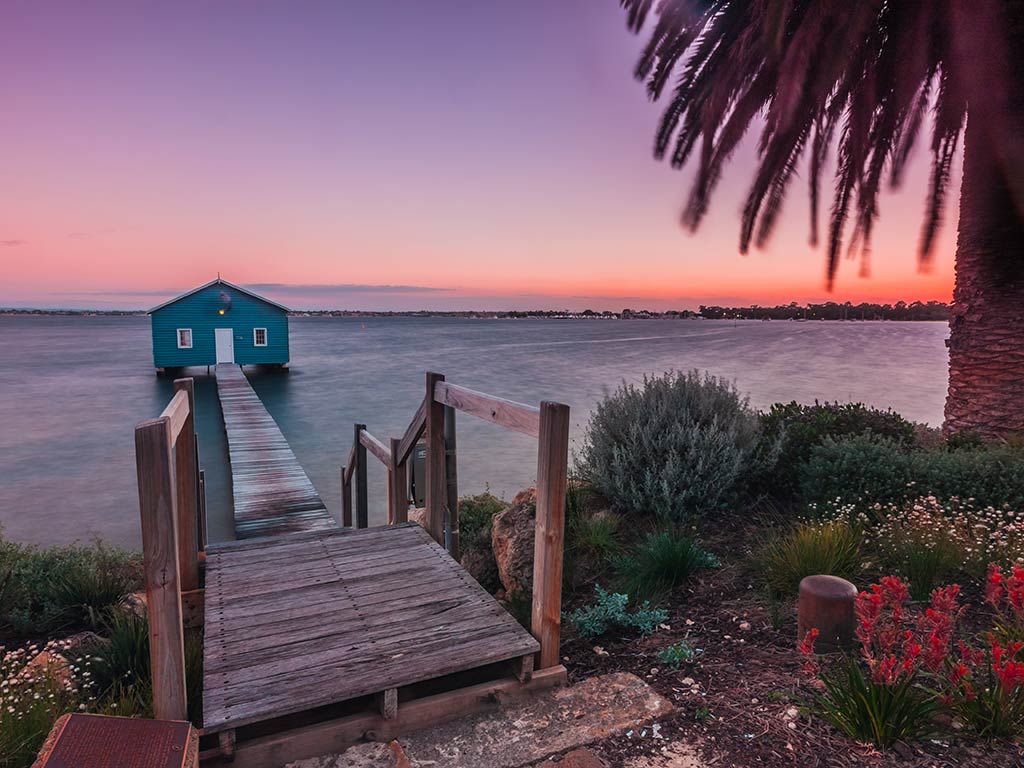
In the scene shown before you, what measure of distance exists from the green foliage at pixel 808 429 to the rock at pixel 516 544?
237 cm

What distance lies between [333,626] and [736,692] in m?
2.02

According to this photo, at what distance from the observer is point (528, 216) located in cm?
3544

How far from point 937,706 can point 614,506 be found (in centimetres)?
331

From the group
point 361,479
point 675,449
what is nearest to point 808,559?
point 675,449

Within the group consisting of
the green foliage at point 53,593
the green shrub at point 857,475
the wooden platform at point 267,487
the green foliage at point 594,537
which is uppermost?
the green shrub at point 857,475

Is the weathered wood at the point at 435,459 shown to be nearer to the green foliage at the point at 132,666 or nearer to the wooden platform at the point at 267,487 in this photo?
the green foliage at the point at 132,666

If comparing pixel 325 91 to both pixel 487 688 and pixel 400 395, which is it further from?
pixel 400 395

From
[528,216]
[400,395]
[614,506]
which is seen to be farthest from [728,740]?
[528,216]

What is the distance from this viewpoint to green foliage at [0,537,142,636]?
4602 mm

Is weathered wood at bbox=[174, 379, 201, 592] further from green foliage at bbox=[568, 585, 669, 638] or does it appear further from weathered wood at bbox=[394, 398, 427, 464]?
green foliage at bbox=[568, 585, 669, 638]

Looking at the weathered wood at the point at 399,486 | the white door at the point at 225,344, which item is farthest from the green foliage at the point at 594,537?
the white door at the point at 225,344

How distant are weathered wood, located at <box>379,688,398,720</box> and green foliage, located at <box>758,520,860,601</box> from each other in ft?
7.49

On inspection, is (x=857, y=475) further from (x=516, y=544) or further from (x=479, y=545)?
(x=479, y=545)

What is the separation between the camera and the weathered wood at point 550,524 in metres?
2.91
